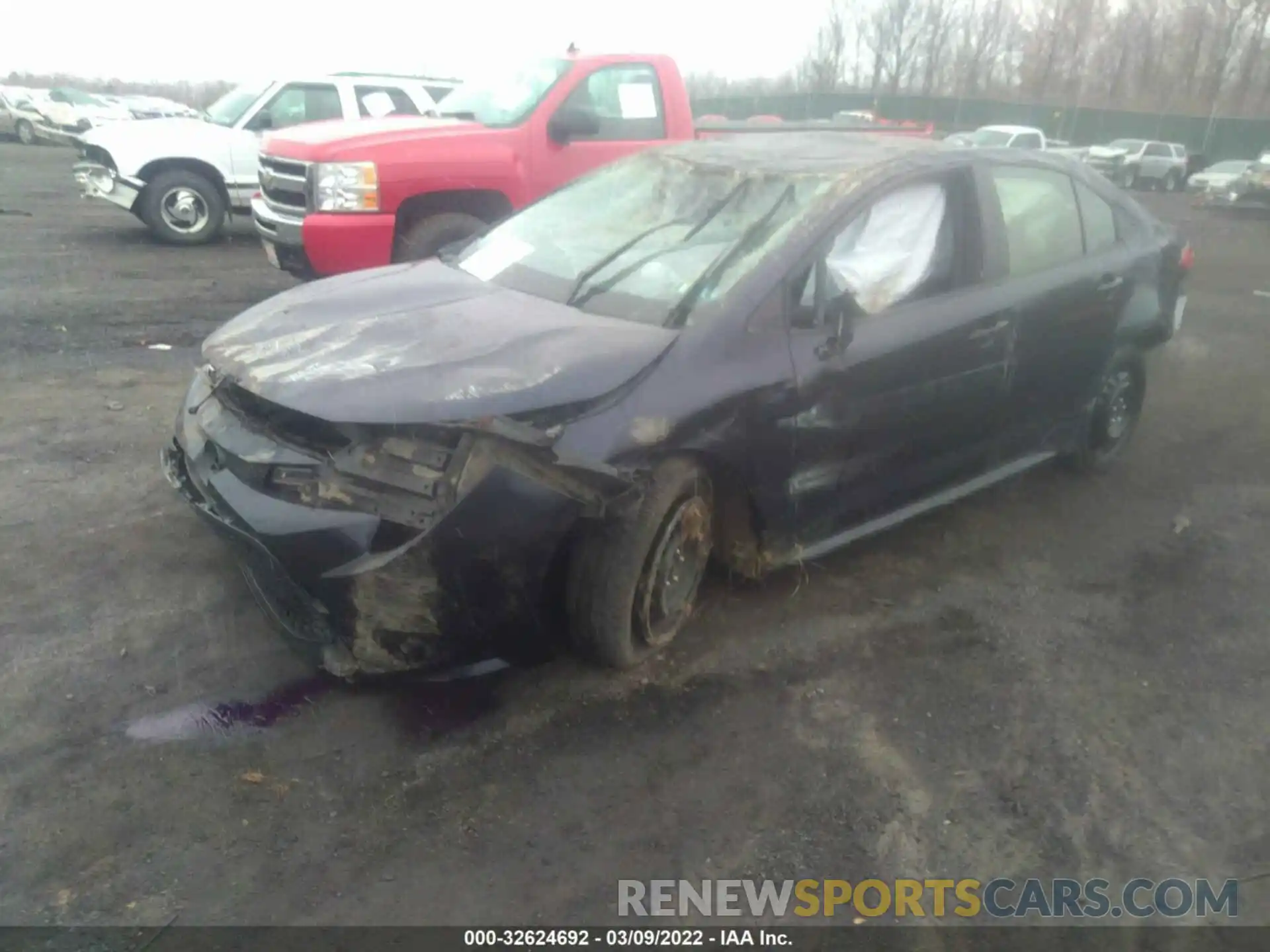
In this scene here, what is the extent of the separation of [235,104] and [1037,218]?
9750 millimetres

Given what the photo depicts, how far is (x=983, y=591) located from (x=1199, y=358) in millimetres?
5239

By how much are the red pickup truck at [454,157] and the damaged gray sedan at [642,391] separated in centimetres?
247

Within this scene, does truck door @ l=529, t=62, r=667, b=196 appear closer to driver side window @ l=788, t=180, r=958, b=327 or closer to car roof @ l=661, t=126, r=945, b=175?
car roof @ l=661, t=126, r=945, b=175

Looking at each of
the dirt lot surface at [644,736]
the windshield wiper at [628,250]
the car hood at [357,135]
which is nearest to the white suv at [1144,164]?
the car hood at [357,135]

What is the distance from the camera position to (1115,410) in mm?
5125

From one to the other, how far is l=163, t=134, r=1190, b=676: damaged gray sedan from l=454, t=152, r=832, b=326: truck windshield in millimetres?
14

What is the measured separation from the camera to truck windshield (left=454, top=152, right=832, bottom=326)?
11.0 feet

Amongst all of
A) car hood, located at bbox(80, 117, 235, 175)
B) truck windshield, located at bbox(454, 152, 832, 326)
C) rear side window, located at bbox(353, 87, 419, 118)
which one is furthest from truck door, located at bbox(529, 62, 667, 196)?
car hood, located at bbox(80, 117, 235, 175)

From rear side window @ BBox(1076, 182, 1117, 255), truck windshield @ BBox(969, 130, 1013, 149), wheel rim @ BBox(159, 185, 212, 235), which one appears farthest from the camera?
truck windshield @ BBox(969, 130, 1013, 149)

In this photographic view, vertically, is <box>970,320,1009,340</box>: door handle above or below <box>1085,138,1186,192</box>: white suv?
above

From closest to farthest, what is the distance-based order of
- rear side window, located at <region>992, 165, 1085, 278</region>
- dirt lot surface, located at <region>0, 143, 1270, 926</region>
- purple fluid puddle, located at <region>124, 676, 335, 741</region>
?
dirt lot surface, located at <region>0, 143, 1270, 926</region> < purple fluid puddle, located at <region>124, 676, 335, 741</region> < rear side window, located at <region>992, 165, 1085, 278</region>

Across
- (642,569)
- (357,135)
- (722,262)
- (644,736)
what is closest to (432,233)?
(357,135)

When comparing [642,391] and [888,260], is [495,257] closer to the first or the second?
[642,391]

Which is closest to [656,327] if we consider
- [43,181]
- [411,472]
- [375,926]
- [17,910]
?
[411,472]
